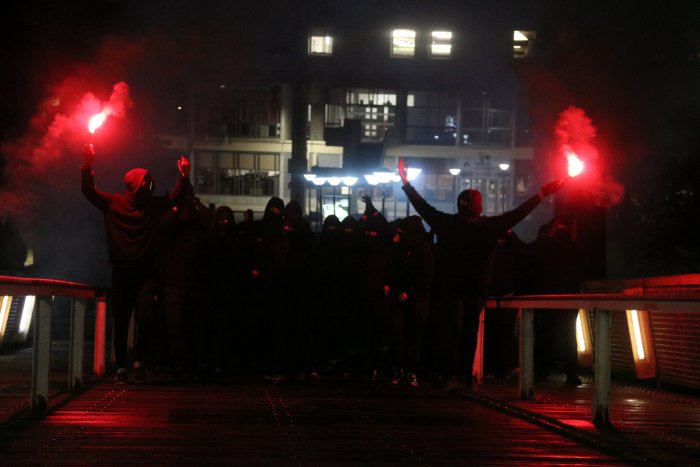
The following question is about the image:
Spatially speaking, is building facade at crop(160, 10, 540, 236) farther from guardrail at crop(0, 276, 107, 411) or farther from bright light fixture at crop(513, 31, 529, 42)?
guardrail at crop(0, 276, 107, 411)

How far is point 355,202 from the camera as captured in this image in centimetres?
4509

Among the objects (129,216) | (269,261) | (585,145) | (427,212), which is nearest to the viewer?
(427,212)

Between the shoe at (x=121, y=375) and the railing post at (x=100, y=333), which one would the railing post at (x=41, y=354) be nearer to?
the shoe at (x=121, y=375)

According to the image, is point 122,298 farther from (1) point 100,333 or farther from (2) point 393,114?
(2) point 393,114

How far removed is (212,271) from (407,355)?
95.1 inches

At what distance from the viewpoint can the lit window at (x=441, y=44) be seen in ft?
182

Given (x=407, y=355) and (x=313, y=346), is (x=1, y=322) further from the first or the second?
(x=407, y=355)

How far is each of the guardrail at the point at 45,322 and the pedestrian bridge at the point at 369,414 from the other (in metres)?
0.01

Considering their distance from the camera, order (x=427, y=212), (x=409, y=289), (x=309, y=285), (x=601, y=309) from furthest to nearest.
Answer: (x=309, y=285) → (x=409, y=289) → (x=427, y=212) → (x=601, y=309)

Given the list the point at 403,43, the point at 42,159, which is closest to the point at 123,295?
the point at 42,159

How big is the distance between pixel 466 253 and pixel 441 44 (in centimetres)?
4607

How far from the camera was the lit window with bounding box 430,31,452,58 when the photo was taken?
55.5m

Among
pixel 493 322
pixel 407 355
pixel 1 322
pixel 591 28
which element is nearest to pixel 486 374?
pixel 493 322

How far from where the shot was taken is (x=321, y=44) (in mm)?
54375
